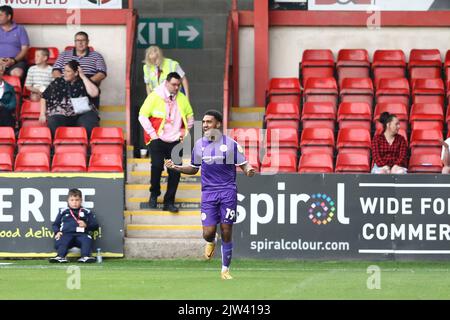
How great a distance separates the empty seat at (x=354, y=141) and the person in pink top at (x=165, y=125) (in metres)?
2.15

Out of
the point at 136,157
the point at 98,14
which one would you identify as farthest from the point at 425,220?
the point at 98,14

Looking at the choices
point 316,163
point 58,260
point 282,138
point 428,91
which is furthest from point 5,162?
point 428,91

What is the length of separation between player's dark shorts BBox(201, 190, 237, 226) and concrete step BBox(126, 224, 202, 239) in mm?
3414

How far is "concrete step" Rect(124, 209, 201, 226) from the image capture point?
1788 centimetres

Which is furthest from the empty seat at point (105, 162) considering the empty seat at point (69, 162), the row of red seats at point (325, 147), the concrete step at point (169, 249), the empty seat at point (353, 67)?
the empty seat at point (353, 67)

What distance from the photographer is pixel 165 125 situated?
18.1 metres

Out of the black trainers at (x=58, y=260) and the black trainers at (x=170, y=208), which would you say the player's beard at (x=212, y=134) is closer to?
the black trainers at (x=58, y=260)

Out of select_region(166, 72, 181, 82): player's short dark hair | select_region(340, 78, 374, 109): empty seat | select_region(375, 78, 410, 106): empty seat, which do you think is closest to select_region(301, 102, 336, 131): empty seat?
select_region(340, 78, 374, 109): empty seat

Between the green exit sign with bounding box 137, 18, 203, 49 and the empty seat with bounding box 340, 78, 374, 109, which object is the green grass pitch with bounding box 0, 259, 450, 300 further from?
the green exit sign with bounding box 137, 18, 203, 49

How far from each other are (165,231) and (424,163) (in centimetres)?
377

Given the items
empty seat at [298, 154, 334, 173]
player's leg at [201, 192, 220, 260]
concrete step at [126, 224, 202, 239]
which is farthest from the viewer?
empty seat at [298, 154, 334, 173]

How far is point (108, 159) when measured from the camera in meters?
18.1

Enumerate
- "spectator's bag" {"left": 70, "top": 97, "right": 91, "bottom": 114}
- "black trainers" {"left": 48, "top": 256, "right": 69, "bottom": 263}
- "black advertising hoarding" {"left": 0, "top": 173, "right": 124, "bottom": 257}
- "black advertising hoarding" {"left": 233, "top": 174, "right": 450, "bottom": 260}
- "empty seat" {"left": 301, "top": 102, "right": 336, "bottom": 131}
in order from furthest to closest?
"empty seat" {"left": 301, "top": 102, "right": 336, "bottom": 131} < "spectator's bag" {"left": 70, "top": 97, "right": 91, "bottom": 114} < "black advertising hoarding" {"left": 0, "top": 173, "right": 124, "bottom": 257} < "black advertising hoarding" {"left": 233, "top": 174, "right": 450, "bottom": 260} < "black trainers" {"left": 48, "top": 256, "right": 69, "bottom": 263}

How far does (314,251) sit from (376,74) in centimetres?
410
